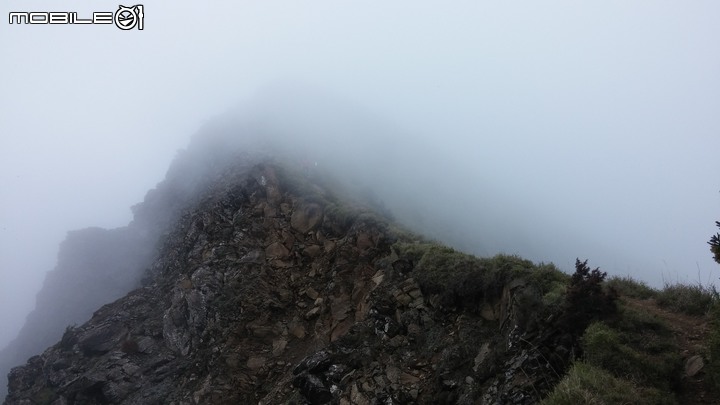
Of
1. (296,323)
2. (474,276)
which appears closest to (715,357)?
(474,276)

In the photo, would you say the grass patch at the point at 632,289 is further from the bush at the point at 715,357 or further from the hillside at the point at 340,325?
the bush at the point at 715,357

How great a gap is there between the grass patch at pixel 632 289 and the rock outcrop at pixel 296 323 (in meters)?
2.46

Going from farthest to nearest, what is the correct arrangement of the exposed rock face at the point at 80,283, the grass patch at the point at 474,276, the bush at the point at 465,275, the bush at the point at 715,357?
1. the exposed rock face at the point at 80,283
2. the bush at the point at 465,275
3. the grass patch at the point at 474,276
4. the bush at the point at 715,357

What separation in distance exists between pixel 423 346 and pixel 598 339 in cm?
506

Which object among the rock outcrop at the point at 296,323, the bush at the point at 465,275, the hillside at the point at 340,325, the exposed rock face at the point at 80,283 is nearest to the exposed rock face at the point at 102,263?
the exposed rock face at the point at 80,283

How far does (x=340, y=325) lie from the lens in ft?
47.1

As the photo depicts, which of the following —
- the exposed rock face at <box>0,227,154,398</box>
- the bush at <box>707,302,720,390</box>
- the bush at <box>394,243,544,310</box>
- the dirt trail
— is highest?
the bush at <box>707,302,720,390</box>

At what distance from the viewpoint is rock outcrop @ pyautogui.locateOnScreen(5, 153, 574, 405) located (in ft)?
33.6

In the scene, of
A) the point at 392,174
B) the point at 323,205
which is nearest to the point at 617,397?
the point at 323,205

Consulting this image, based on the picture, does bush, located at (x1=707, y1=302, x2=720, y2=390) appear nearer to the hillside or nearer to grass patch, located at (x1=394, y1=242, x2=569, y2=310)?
the hillside

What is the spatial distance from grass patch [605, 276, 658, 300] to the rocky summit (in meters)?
1.94

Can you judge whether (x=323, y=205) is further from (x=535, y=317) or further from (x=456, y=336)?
(x=535, y=317)

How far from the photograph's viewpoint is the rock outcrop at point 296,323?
33.6ft

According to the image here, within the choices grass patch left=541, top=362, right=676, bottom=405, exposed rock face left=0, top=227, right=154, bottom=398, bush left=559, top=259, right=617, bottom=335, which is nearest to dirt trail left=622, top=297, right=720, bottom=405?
grass patch left=541, top=362, right=676, bottom=405
